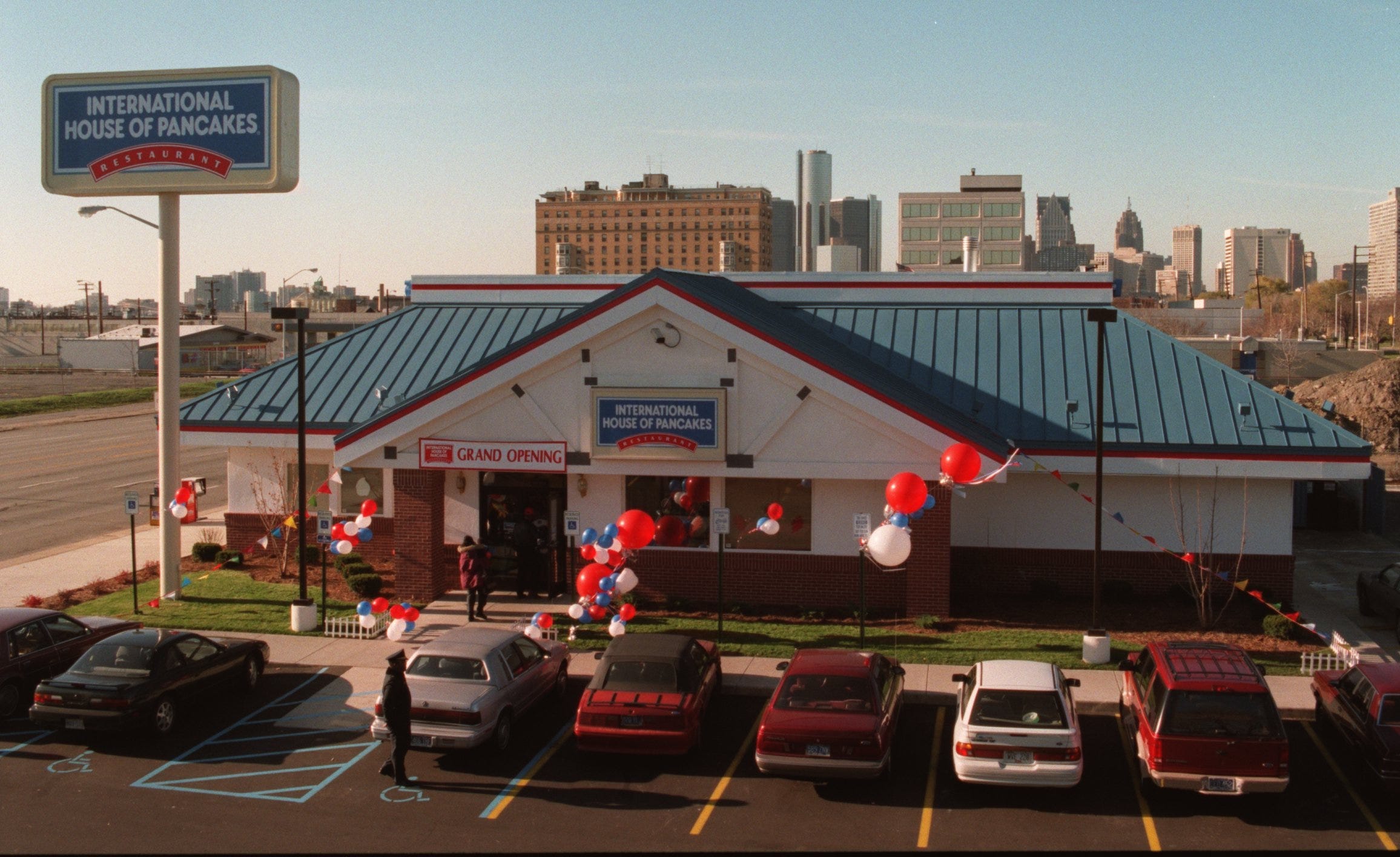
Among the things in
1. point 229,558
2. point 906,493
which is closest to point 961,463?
point 906,493

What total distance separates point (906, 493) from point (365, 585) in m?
11.7

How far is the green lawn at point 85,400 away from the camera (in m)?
73.2

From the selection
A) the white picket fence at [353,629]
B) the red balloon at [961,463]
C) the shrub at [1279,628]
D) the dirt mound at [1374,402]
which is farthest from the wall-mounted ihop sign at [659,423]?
the dirt mound at [1374,402]

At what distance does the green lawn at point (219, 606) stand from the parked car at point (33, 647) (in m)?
3.27

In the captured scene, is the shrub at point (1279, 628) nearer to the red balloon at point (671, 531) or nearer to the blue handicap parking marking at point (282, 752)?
the red balloon at point (671, 531)

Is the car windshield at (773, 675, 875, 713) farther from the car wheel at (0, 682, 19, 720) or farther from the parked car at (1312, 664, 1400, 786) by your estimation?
the car wheel at (0, 682, 19, 720)

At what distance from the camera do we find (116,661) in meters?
16.8

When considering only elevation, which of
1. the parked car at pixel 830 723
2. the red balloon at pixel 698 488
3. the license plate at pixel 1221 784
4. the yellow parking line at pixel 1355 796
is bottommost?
the yellow parking line at pixel 1355 796

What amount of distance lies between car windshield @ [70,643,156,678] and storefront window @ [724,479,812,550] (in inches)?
436

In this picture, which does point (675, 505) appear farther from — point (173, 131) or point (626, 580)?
point (173, 131)

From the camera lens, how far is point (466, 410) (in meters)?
23.9

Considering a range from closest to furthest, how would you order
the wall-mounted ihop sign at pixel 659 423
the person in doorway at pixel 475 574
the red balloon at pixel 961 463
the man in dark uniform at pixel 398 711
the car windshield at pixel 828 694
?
the man in dark uniform at pixel 398 711 < the car windshield at pixel 828 694 < the red balloon at pixel 961 463 < the person in doorway at pixel 475 574 < the wall-mounted ihop sign at pixel 659 423

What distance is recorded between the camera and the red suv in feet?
44.4

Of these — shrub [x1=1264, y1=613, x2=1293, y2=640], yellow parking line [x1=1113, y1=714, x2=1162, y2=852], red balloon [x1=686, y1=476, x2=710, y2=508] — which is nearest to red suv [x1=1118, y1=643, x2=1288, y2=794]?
yellow parking line [x1=1113, y1=714, x2=1162, y2=852]
